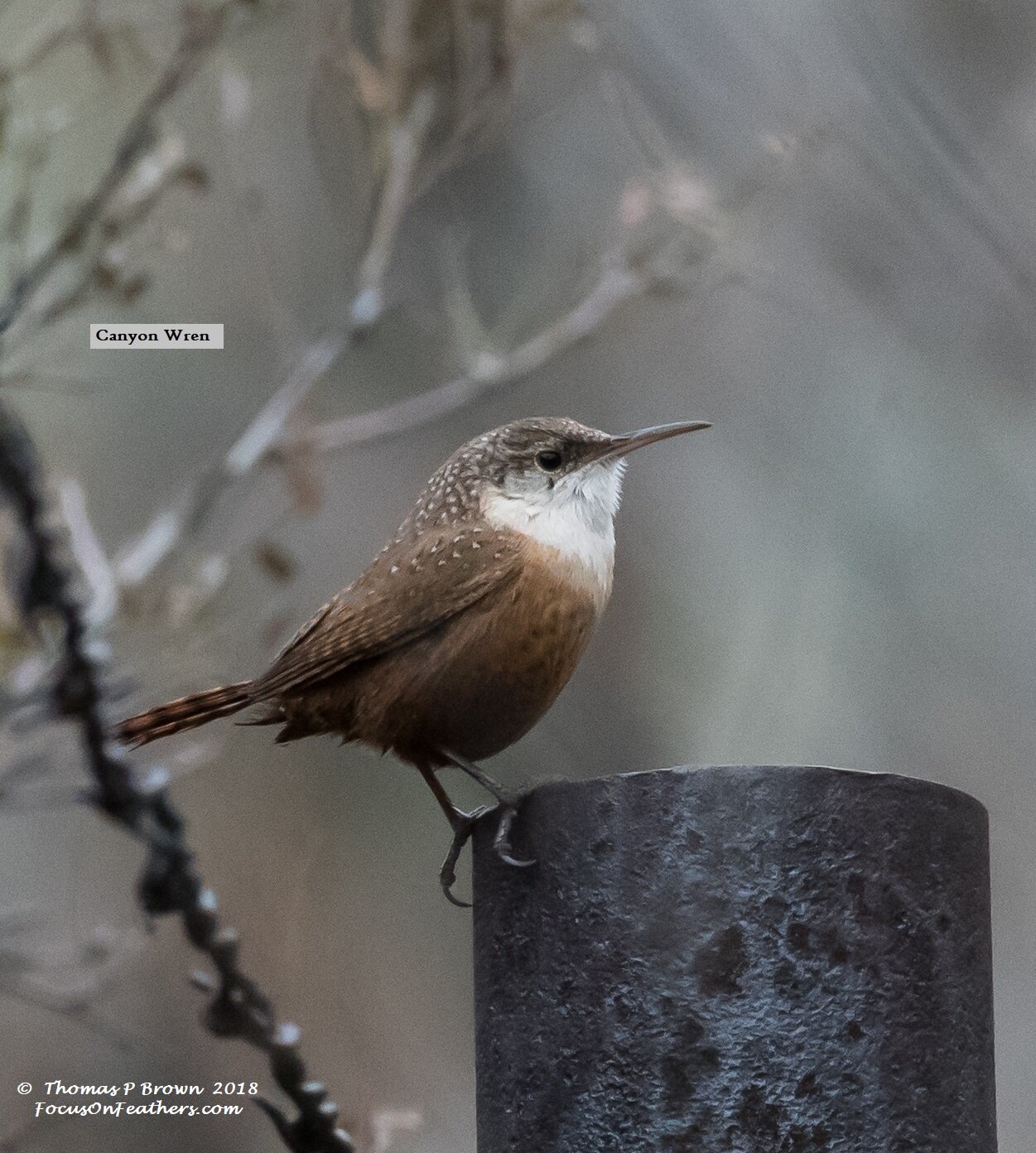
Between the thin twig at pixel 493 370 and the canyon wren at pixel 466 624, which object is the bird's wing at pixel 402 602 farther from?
the thin twig at pixel 493 370

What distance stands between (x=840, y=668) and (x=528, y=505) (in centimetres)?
73

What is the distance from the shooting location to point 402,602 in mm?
1948

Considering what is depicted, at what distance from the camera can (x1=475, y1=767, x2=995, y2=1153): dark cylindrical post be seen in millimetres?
1375

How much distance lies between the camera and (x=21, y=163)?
2.55 m

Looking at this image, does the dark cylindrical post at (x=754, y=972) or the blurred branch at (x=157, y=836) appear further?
the blurred branch at (x=157, y=836)

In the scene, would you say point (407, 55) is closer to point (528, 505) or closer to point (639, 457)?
point (639, 457)

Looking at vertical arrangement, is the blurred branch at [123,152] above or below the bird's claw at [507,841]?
above

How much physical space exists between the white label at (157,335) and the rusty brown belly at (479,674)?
84 cm

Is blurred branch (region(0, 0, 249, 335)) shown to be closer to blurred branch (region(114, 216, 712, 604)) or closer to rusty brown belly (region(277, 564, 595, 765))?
blurred branch (region(114, 216, 712, 604))

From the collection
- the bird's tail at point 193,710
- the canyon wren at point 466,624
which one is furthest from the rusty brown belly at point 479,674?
the bird's tail at point 193,710

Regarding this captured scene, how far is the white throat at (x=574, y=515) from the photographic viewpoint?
197 centimetres

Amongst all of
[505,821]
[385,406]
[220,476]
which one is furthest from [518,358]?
[505,821]

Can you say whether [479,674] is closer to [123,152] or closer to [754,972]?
[754,972]

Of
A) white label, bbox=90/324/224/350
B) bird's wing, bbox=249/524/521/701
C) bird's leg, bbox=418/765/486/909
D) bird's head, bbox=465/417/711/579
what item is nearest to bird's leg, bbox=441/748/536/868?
bird's leg, bbox=418/765/486/909
